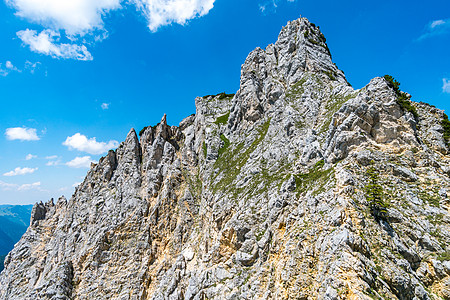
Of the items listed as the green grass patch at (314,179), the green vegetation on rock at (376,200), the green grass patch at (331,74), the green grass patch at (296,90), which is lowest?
the green vegetation on rock at (376,200)

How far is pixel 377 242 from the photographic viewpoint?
23.5 m

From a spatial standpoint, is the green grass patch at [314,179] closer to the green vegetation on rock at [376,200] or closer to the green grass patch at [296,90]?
the green vegetation on rock at [376,200]

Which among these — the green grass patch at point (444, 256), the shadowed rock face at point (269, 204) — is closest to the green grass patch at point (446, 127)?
the shadowed rock face at point (269, 204)

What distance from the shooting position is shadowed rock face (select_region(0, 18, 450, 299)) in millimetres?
23969

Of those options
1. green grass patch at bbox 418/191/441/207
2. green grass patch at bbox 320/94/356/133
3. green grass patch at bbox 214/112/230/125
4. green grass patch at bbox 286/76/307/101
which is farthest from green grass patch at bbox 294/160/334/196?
green grass patch at bbox 214/112/230/125

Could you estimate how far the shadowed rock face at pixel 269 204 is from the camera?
24.0 metres

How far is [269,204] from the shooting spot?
38.0 m

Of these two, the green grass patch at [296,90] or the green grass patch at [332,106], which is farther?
the green grass patch at [296,90]

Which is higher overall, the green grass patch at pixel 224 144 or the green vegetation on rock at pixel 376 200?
the green grass patch at pixel 224 144

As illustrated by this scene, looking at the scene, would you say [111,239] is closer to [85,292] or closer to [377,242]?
[85,292]

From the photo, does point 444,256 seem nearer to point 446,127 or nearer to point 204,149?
point 446,127

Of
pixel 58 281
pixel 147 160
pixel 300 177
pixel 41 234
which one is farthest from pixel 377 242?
pixel 41 234

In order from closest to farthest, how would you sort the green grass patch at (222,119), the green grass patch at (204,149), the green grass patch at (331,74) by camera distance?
the green grass patch at (331,74) → the green grass patch at (204,149) → the green grass patch at (222,119)

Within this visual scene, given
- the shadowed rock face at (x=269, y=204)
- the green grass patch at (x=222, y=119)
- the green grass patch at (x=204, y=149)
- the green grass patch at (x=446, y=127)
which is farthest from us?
the green grass patch at (x=222, y=119)
